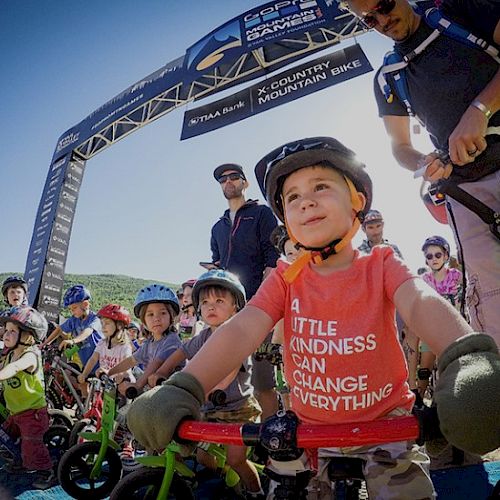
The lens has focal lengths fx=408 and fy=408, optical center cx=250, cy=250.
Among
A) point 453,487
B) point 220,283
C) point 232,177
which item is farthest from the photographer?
point 232,177

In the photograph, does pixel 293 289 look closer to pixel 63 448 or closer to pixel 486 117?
pixel 486 117

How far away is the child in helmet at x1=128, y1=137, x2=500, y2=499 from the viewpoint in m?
1.10

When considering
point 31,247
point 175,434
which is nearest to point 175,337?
point 175,434

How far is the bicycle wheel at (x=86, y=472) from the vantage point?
2912 millimetres

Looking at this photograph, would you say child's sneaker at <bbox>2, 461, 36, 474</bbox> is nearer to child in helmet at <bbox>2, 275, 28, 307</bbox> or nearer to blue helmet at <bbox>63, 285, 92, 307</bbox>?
child in helmet at <bbox>2, 275, 28, 307</bbox>

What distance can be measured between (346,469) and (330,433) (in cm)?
60

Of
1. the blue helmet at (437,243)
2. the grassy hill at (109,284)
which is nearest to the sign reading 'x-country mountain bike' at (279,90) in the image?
the blue helmet at (437,243)

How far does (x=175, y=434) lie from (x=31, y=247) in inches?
494

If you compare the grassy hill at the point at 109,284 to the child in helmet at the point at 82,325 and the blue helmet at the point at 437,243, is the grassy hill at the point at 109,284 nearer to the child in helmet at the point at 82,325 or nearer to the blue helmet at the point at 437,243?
the child in helmet at the point at 82,325

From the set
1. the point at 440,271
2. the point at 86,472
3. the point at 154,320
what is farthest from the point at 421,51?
the point at 440,271

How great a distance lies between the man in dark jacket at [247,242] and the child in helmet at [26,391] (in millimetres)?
1889

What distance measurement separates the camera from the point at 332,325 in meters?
1.36

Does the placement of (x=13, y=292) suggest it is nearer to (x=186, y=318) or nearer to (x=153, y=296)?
(x=186, y=318)

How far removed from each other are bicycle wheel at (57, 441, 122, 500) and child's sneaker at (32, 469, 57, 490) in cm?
27
